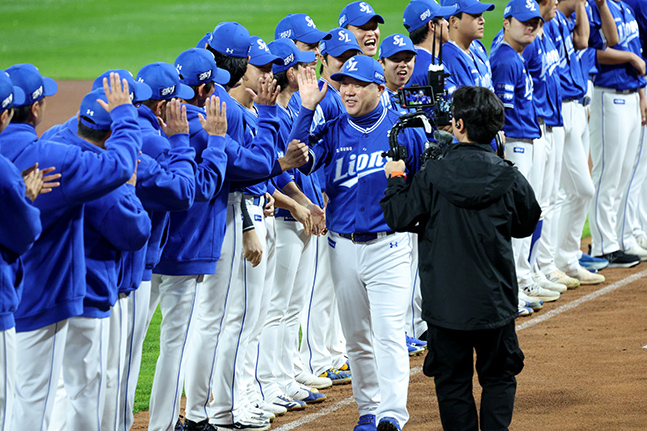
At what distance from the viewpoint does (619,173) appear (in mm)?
8555

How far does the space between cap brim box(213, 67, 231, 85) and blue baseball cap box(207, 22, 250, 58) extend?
29cm

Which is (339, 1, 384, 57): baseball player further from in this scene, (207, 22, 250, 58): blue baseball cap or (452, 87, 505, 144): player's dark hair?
(452, 87, 505, 144): player's dark hair

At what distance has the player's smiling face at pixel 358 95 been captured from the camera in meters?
4.71

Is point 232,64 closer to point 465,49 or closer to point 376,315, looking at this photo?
point 376,315

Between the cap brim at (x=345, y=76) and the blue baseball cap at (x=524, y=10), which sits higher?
the blue baseball cap at (x=524, y=10)

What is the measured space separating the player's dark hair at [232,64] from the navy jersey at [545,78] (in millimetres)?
3253

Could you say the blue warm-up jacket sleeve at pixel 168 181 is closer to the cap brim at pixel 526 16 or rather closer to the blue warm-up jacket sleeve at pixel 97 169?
the blue warm-up jacket sleeve at pixel 97 169

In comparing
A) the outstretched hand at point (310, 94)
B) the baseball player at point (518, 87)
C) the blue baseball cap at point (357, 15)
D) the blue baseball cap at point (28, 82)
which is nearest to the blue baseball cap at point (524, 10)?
the baseball player at point (518, 87)

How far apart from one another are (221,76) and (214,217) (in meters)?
0.73

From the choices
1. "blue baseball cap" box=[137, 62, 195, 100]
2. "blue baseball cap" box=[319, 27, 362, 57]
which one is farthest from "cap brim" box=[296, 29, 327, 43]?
"blue baseball cap" box=[137, 62, 195, 100]

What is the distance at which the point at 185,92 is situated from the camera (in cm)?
428

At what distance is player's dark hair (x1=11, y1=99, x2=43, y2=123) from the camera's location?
3.43m

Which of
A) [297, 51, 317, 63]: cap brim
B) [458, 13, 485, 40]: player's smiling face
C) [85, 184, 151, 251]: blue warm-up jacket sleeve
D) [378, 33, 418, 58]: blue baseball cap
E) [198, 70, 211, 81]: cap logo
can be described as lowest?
[85, 184, 151, 251]: blue warm-up jacket sleeve

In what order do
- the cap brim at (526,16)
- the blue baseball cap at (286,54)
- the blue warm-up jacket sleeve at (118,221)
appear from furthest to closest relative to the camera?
the cap brim at (526,16) < the blue baseball cap at (286,54) < the blue warm-up jacket sleeve at (118,221)
